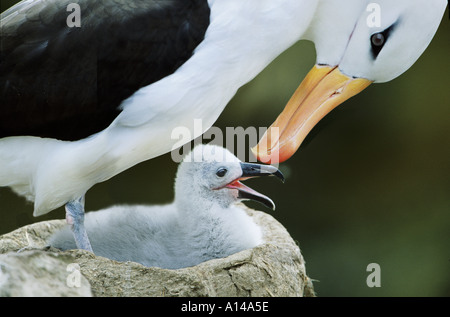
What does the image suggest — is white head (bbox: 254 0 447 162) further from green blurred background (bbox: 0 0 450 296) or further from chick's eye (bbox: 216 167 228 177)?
green blurred background (bbox: 0 0 450 296)

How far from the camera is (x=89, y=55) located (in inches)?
65.9

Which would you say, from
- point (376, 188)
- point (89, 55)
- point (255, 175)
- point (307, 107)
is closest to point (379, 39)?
point (307, 107)

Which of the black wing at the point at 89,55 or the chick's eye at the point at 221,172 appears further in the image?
the chick's eye at the point at 221,172

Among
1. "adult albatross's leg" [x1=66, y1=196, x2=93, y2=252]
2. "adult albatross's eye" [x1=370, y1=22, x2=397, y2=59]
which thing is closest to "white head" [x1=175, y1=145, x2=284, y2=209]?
"adult albatross's leg" [x1=66, y1=196, x2=93, y2=252]

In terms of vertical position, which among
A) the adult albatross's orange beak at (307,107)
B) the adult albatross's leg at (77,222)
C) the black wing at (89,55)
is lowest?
the adult albatross's leg at (77,222)

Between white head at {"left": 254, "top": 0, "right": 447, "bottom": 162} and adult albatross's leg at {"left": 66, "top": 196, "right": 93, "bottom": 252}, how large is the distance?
521 mm

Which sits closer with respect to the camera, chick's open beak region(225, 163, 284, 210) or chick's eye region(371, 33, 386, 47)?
chick's eye region(371, 33, 386, 47)

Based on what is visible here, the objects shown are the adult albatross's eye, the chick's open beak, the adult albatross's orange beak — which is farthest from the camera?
the chick's open beak

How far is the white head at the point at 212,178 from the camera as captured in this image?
7.24 feet

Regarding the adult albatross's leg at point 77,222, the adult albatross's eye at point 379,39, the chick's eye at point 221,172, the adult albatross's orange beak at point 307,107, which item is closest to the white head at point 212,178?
the chick's eye at point 221,172

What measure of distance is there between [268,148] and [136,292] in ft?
1.75

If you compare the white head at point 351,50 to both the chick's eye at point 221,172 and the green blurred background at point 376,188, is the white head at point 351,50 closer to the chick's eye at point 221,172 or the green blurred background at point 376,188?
the chick's eye at point 221,172

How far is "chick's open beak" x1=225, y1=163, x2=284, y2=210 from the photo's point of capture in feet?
7.04
